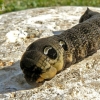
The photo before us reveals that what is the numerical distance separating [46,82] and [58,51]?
0.29 metres

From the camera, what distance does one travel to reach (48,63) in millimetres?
3230

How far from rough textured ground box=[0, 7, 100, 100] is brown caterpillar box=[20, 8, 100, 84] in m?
0.11

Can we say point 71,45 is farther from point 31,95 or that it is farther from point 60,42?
point 31,95

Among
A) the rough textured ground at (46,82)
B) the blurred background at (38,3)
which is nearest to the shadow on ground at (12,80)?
the rough textured ground at (46,82)

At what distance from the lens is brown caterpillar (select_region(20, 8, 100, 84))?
3174 millimetres

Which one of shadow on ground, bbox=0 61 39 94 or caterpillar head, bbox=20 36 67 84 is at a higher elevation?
caterpillar head, bbox=20 36 67 84

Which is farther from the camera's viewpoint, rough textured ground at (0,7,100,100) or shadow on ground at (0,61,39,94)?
shadow on ground at (0,61,39,94)

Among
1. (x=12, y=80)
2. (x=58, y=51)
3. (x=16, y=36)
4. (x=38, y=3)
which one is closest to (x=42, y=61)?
(x=58, y=51)

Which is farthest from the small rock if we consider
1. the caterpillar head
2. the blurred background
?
the blurred background

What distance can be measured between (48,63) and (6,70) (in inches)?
28.2

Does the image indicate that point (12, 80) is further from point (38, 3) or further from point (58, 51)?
point (38, 3)

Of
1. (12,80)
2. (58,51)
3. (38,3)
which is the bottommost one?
(38,3)

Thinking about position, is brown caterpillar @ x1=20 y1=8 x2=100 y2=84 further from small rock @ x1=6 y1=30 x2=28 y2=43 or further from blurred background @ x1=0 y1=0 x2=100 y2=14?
blurred background @ x1=0 y1=0 x2=100 y2=14

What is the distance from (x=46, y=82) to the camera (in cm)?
339
